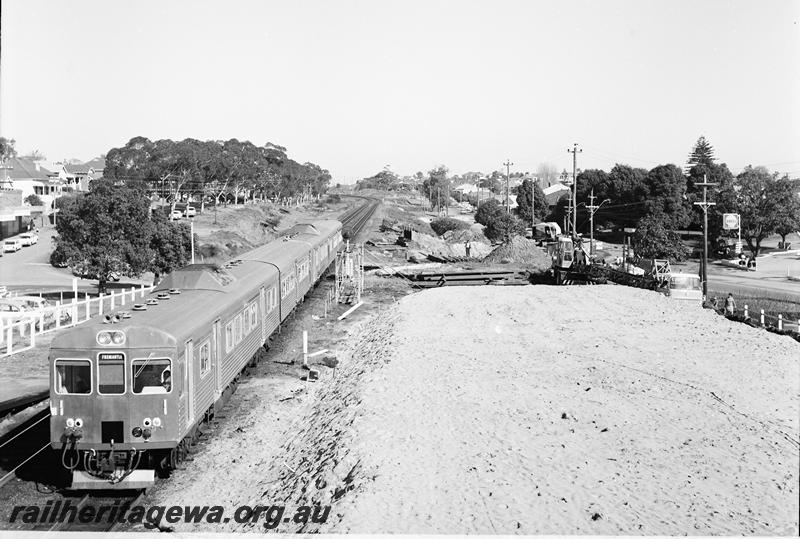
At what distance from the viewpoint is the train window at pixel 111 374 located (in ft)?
42.1

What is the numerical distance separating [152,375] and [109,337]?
3.27ft

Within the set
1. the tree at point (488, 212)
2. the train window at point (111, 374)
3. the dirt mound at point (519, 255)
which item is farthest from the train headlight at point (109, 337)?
the tree at point (488, 212)

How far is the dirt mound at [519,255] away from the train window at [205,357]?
40.2m

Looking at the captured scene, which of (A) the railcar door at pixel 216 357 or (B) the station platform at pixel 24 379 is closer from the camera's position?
(A) the railcar door at pixel 216 357

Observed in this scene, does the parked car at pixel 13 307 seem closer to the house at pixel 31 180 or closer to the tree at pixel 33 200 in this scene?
the house at pixel 31 180

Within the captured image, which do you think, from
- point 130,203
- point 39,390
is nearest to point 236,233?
point 130,203

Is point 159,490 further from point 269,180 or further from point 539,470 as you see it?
point 269,180

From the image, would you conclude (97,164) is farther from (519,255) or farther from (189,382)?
(189,382)

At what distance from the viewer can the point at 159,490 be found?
1353 centimetres

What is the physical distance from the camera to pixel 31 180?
93562 mm

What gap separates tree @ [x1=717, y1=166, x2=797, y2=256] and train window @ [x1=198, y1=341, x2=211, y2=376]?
60228 mm

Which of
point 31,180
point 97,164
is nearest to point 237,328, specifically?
point 31,180

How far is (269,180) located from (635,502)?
98467 millimetres

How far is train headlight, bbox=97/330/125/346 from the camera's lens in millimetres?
12791
